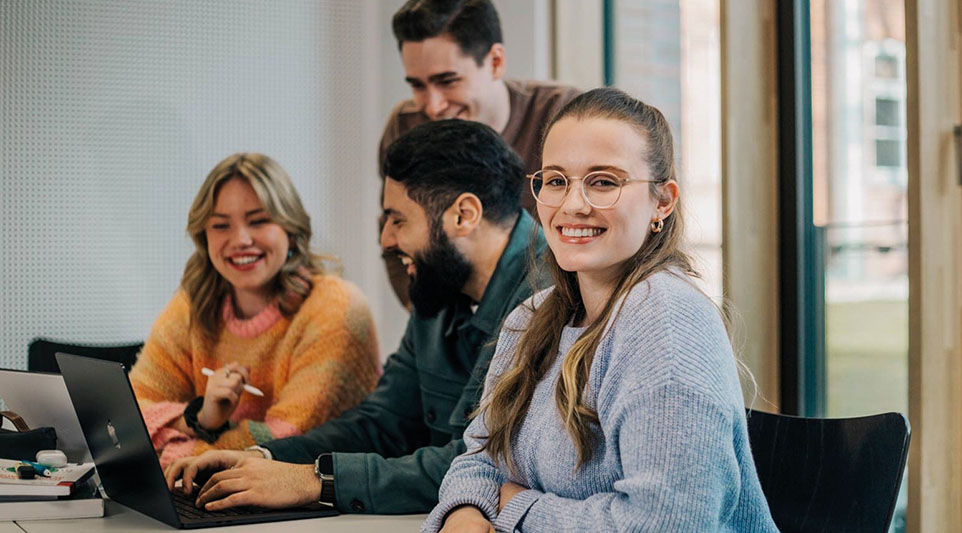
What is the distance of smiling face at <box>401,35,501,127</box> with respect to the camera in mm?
3217

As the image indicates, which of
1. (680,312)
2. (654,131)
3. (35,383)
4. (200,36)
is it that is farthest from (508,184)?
(200,36)

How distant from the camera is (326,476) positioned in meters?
1.87

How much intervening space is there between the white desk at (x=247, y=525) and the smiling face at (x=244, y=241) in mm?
1065

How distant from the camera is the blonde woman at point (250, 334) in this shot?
263 cm

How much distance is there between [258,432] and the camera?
2.55m

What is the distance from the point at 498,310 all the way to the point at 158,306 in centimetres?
175

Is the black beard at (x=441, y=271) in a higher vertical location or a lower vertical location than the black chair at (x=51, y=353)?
higher

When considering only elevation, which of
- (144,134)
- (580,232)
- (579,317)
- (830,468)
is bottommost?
(830,468)

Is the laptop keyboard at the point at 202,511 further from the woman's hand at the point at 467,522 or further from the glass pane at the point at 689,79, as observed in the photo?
the glass pane at the point at 689,79

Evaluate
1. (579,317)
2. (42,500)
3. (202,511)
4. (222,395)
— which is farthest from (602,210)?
(222,395)

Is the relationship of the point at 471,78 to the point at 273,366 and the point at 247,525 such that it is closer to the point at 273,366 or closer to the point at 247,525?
the point at 273,366

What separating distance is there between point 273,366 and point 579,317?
135 centimetres

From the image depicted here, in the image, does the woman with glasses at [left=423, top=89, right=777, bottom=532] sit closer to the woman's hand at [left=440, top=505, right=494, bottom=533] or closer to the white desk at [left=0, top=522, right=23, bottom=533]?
the woman's hand at [left=440, top=505, right=494, bottom=533]

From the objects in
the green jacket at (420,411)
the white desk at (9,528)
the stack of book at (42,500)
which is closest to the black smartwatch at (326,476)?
the green jacket at (420,411)
